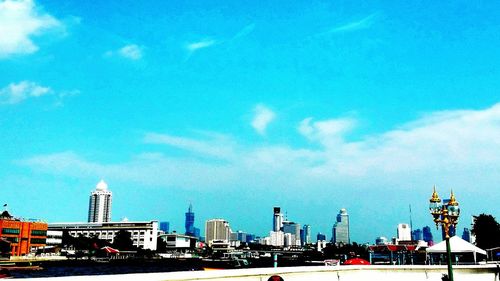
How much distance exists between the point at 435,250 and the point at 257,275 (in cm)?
2207

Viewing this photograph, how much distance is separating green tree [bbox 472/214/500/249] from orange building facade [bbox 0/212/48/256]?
345 feet

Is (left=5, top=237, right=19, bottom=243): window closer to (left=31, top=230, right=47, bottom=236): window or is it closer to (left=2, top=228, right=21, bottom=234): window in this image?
(left=2, top=228, right=21, bottom=234): window

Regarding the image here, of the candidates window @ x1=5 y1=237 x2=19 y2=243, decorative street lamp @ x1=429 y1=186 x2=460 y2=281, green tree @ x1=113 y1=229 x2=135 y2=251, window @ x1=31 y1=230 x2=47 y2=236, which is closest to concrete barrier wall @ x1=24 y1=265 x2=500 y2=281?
decorative street lamp @ x1=429 y1=186 x2=460 y2=281

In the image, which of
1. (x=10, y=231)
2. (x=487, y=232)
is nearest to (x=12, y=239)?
(x=10, y=231)

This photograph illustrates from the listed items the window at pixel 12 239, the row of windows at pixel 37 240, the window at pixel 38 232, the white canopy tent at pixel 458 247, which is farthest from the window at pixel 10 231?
the white canopy tent at pixel 458 247

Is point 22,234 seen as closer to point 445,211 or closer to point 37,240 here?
point 37,240

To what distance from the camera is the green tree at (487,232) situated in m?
84.3

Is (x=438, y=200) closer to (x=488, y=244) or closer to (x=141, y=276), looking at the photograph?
(x=141, y=276)

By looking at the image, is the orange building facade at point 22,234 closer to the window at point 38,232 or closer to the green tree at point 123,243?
the window at point 38,232

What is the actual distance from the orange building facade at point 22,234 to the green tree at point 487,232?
105 meters

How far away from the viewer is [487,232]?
85750 mm

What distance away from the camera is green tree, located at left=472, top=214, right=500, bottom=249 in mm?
84312

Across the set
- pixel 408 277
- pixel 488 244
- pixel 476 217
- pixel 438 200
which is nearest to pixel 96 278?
pixel 438 200

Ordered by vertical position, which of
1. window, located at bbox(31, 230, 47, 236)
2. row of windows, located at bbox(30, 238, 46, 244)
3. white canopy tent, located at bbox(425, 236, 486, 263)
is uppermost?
window, located at bbox(31, 230, 47, 236)
